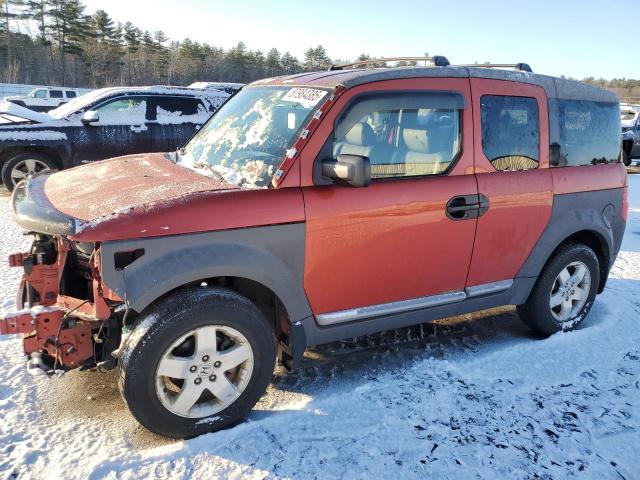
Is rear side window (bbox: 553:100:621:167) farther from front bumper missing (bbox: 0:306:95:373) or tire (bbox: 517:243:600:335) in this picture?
front bumper missing (bbox: 0:306:95:373)

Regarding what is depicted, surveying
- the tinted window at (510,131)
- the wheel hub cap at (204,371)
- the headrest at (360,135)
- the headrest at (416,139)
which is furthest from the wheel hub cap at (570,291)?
the wheel hub cap at (204,371)

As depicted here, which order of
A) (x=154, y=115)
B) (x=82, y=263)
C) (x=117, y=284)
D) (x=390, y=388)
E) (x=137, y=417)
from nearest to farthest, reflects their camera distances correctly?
(x=117, y=284) → (x=137, y=417) → (x=82, y=263) → (x=390, y=388) → (x=154, y=115)

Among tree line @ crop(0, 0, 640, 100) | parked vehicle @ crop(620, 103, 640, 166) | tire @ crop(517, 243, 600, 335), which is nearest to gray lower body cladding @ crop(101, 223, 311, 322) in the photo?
tire @ crop(517, 243, 600, 335)

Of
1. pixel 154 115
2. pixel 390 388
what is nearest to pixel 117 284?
pixel 390 388

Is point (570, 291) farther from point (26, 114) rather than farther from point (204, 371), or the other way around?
point (26, 114)

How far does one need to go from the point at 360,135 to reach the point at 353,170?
432 millimetres

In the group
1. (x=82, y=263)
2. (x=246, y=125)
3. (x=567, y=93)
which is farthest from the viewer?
(x=567, y=93)

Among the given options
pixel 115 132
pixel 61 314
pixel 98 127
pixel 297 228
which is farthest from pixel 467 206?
pixel 98 127

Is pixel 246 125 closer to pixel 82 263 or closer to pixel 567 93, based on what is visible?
pixel 82 263

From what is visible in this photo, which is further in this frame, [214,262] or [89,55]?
[89,55]

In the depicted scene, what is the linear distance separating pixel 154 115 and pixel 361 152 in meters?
6.60

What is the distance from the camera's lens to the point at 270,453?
265 cm

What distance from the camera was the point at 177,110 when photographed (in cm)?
889

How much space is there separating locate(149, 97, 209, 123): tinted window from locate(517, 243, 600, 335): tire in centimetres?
675
